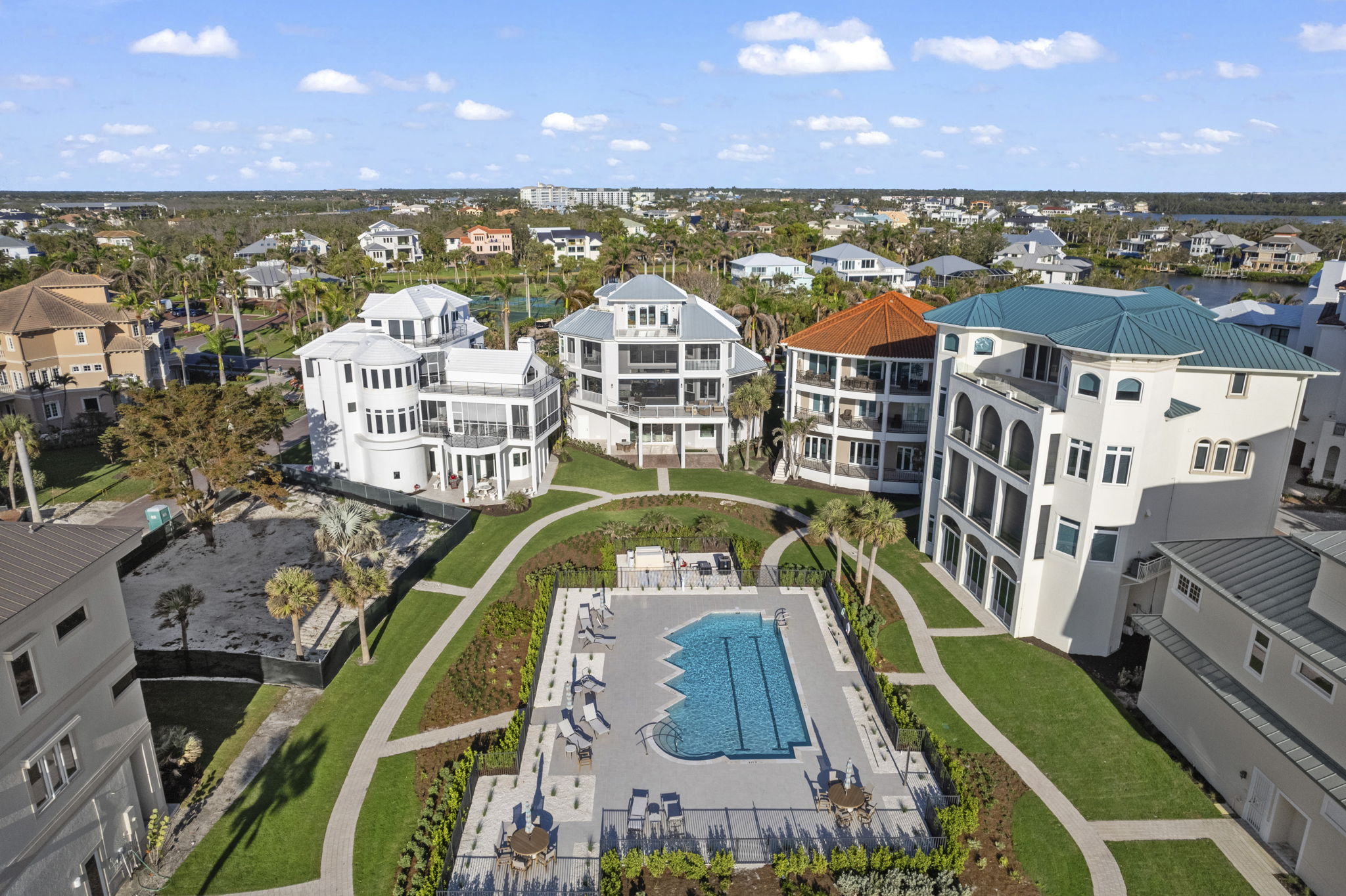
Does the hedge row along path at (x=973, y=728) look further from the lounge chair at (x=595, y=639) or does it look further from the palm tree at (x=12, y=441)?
the palm tree at (x=12, y=441)

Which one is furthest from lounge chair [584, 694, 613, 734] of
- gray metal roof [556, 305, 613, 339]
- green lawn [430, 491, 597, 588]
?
gray metal roof [556, 305, 613, 339]

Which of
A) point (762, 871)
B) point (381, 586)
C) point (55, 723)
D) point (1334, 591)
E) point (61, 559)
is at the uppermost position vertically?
point (61, 559)

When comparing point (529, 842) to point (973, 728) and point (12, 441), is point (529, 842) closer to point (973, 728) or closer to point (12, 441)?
point (973, 728)

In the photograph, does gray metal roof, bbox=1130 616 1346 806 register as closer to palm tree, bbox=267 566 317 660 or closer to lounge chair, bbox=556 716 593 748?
lounge chair, bbox=556 716 593 748

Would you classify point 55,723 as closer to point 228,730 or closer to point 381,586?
point 228,730

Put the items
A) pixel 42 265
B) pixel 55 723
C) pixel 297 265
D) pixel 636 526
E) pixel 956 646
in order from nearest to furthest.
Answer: pixel 55 723
pixel 956 646
pixel 636 526
pixel 42 265
pixel 297 265

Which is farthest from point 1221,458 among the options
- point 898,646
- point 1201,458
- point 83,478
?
point 83,478

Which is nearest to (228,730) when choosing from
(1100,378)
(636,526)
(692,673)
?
(692,673)
